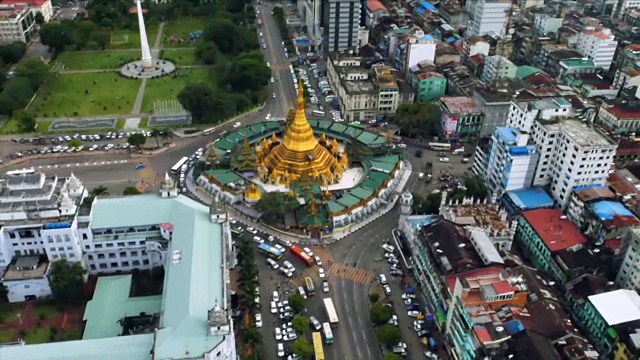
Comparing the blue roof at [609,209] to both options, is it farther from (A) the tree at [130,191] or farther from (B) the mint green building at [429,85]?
(A) the tree at [130,191]

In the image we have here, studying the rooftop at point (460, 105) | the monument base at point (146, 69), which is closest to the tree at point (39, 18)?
the monument base at point (146, 69)

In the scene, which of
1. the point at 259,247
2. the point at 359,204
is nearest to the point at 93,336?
the point at 259,247

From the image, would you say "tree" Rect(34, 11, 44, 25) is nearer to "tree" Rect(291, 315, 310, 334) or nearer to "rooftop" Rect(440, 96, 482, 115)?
"rooftop" Rect(440, 96, 482, 115)

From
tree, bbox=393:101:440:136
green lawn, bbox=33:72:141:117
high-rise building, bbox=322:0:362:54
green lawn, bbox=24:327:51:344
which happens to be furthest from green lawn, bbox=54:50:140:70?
green lawn, bbox=24:327:51:344

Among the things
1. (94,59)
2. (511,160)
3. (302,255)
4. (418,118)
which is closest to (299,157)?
(302,255)

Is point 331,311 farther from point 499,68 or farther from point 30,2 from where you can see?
point 30,2

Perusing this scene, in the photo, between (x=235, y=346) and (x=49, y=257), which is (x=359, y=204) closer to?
(x=235, y=346)
